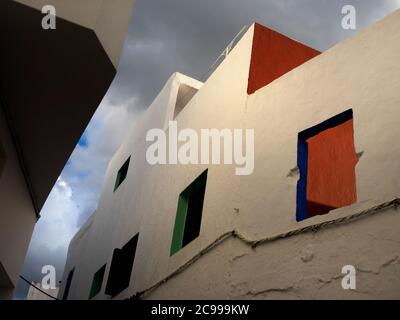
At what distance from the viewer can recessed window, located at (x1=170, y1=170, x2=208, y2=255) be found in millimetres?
8039

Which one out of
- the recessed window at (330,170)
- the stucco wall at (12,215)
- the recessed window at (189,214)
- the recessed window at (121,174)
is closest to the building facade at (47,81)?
the stucco wall at (12,215)

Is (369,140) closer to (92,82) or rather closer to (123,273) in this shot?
(92,82)

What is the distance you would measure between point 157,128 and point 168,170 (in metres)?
2.40

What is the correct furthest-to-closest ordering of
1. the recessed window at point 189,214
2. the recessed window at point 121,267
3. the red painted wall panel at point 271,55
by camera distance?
the recessed window at point 121,267, the recessed window at point 189,214, the red painted wall panel at point 271,55

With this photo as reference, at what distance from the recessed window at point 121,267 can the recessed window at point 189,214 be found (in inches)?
86.2

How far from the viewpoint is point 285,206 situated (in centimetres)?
549

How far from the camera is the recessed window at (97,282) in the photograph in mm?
12612

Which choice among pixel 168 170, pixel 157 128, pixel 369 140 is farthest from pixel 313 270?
pixel 157 128

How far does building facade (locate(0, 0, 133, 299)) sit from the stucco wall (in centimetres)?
2

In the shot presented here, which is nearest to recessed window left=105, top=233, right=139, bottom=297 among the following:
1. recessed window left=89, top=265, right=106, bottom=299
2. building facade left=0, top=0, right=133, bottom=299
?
recessed window left=89, top=265, right=106, bottom=299

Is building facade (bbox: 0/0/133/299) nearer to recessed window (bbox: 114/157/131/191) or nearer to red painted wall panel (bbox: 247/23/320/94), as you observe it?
red painted wall panel (bbox: 247/23/320/94)

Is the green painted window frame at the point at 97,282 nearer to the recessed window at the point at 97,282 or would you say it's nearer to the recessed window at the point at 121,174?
the recessed window at the point at 97,282

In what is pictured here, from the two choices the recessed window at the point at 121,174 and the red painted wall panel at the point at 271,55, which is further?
the recessed window at the point at 121,174

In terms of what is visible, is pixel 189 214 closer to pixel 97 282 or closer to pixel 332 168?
pixel 332 168
